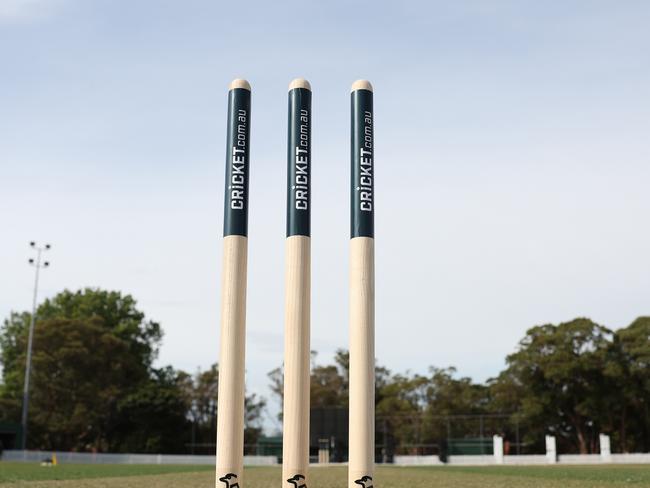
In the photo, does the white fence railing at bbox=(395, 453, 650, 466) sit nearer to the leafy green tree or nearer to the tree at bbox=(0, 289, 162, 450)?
the leafy green tree

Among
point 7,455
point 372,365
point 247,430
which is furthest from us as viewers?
point 247,430

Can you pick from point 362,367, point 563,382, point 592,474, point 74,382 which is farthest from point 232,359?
point 74,382

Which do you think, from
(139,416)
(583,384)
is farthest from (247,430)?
(583,384)

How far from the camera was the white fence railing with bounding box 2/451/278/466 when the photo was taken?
69312mm

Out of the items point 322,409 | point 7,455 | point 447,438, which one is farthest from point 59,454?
point 447,438

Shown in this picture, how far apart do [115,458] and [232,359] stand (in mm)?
62440

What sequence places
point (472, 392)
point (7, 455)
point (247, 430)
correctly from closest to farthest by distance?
point (7, 455) → point (472, 392) → point (247, 430)

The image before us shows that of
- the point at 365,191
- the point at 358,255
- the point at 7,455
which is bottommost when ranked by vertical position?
the point at 7,455

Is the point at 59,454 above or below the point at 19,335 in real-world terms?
below

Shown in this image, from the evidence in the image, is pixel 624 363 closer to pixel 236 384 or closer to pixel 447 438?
pixel 447 438

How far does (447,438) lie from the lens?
71250mm

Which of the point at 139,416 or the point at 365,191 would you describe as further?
the point at 139,416

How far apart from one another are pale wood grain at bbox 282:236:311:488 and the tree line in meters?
57.8

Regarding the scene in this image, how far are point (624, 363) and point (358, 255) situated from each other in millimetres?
61757
